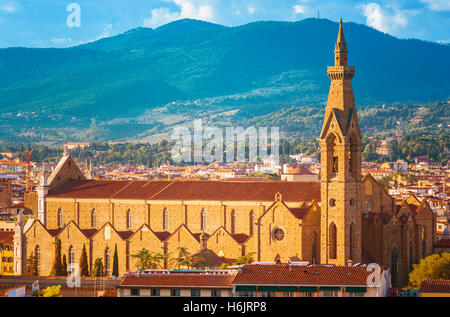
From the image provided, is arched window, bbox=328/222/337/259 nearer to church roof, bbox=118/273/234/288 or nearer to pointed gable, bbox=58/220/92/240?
church roof, bbox=118/273/234/288

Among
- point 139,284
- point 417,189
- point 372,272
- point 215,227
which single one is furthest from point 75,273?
point 417,189

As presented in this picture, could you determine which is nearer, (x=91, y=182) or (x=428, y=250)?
(x=428, y=250)

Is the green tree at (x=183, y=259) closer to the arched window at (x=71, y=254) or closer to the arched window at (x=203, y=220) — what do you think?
the arched window at (x=203, y=220)

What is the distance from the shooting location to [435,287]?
47938 millimetres

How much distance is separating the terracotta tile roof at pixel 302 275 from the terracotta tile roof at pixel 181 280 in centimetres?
72

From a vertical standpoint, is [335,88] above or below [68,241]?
above

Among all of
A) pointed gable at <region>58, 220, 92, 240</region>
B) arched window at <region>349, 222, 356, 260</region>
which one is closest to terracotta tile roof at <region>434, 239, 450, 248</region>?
arched window at <region>349, 222, 356, 260</region>

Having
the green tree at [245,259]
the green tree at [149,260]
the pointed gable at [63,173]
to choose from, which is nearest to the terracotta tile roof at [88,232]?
the green tree at [149,260]

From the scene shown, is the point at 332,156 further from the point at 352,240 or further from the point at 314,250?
the point at 314,250

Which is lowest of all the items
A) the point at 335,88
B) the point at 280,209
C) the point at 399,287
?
the point at 399,287

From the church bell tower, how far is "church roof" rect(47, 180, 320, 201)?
9.91 feet

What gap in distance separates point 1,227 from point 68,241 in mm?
23654

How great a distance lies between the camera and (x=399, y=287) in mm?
59438
